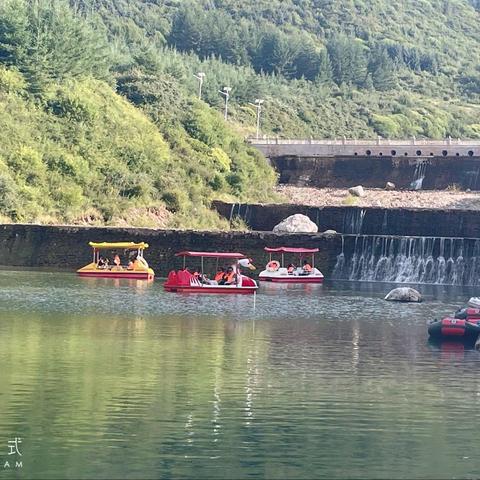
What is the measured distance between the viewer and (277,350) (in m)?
48.5

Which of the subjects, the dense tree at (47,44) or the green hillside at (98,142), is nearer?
the green hillside at (98,142)

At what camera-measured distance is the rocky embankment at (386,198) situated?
392ft

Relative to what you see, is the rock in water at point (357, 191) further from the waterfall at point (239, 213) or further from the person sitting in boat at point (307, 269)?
the person sitting in boat at point (307, 269)

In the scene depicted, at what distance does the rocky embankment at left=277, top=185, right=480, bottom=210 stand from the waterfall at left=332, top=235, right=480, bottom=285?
25321 millimetres

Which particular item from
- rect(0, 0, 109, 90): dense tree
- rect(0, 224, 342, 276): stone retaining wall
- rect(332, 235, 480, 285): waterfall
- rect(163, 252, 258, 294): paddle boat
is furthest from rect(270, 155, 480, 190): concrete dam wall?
rect(163, 252, 258, 294): paddle boat

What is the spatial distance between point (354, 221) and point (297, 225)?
4410 millimetres

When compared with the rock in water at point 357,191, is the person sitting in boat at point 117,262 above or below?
below

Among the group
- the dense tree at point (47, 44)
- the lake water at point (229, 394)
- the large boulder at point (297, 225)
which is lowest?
the lake water at point (229, 394)

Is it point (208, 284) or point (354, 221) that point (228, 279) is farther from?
point (354, 221)

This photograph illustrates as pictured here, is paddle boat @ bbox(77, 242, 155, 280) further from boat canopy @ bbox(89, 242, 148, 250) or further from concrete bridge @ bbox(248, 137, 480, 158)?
concrete bridge @ bbox(248, 137, 480, 158)

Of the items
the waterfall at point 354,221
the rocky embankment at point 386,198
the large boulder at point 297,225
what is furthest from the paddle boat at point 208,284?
the rocky embankment at point 386,198

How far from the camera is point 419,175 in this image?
130m

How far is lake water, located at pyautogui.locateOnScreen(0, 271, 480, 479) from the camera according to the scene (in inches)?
1190

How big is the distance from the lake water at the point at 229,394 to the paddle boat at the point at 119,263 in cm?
2243
